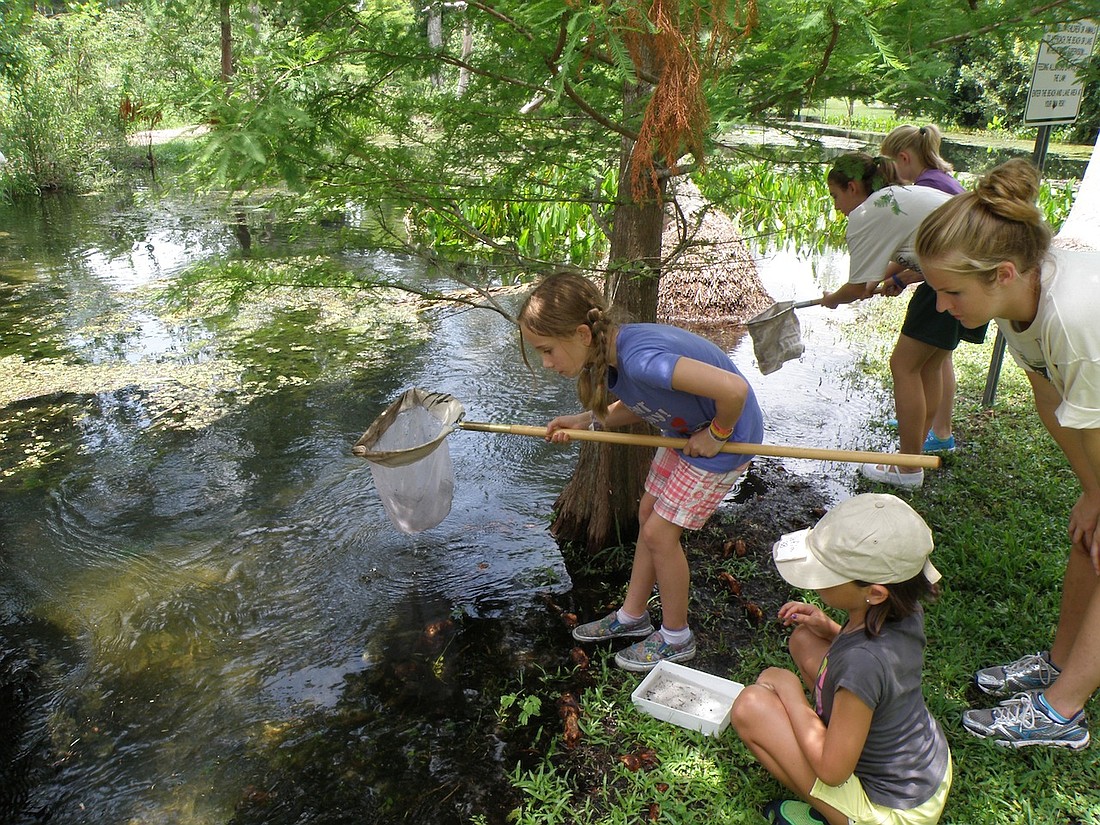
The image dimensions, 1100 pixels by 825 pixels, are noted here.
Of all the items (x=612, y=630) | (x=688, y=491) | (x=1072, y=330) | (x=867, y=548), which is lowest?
(x=612, y=630)

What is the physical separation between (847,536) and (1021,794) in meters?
1.04

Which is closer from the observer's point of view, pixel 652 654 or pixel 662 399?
pixel 662 399

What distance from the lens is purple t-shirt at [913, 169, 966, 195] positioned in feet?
11.2

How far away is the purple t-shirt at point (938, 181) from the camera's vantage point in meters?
3.42

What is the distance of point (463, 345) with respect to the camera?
651 centimetres

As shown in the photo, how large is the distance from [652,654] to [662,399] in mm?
947

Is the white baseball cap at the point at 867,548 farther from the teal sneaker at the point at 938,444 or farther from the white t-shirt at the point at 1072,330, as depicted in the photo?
the teal sneaker at the point at 938,444

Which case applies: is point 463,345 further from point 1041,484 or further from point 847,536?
point 847,536

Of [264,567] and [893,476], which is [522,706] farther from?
[893,476]

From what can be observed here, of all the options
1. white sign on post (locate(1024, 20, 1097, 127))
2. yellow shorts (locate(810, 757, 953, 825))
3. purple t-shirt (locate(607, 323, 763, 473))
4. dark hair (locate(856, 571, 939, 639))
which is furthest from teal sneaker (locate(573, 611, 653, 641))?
white sign on post (locate(1024, 20, 1097, 127))

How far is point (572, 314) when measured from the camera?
7.95 ft

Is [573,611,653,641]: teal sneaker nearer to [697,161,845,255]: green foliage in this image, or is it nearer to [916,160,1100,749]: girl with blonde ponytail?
[916,160,1100,749]: girl with blonde ponytail

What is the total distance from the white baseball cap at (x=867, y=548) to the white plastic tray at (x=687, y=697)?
2.49ft

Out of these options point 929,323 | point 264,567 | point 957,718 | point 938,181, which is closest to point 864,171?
point 938,181
